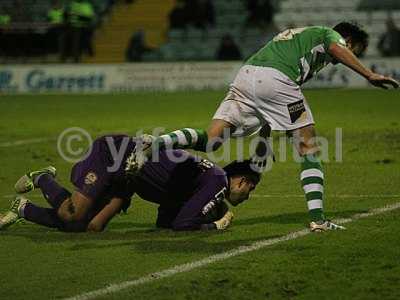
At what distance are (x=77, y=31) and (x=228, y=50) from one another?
4958mm

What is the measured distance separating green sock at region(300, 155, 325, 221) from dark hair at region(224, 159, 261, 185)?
0.41 metres

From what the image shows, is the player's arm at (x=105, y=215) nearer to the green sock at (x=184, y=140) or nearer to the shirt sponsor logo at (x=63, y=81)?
the green sock at (x=184, y=140)

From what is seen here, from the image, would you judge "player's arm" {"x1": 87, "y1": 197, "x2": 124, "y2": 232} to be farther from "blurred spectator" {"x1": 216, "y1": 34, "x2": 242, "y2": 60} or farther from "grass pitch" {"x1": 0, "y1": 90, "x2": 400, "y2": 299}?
"blurred spectator" {"x1": 216, "y1": 34, "x2": 242, "y2": 60}

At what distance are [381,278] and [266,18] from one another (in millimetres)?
25143

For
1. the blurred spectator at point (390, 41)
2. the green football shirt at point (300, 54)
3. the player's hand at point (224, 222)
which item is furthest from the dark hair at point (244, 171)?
the blurred spectator at point (390, 41)

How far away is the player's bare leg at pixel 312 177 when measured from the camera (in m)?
8.39

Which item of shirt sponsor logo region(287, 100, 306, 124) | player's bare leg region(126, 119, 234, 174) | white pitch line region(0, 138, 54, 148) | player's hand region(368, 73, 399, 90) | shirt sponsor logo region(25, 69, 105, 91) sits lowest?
shirt sponsor logo region(25, 69, 105, 91)

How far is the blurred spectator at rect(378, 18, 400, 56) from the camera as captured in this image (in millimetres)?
28969

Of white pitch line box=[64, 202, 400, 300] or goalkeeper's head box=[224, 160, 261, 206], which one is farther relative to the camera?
goalkeeper's head box=[224, 160, 261, 206]

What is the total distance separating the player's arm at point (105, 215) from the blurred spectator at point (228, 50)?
836 inches

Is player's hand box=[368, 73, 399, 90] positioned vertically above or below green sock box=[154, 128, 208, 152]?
above

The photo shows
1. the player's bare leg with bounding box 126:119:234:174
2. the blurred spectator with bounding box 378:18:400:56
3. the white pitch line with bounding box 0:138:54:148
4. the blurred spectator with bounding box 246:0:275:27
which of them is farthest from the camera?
the blurred spectator with bounding box 246:0:275:27

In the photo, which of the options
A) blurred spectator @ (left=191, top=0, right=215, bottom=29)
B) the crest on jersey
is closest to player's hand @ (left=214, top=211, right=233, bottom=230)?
the crest on jersey

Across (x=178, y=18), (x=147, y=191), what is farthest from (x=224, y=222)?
(x=178, y=18)
